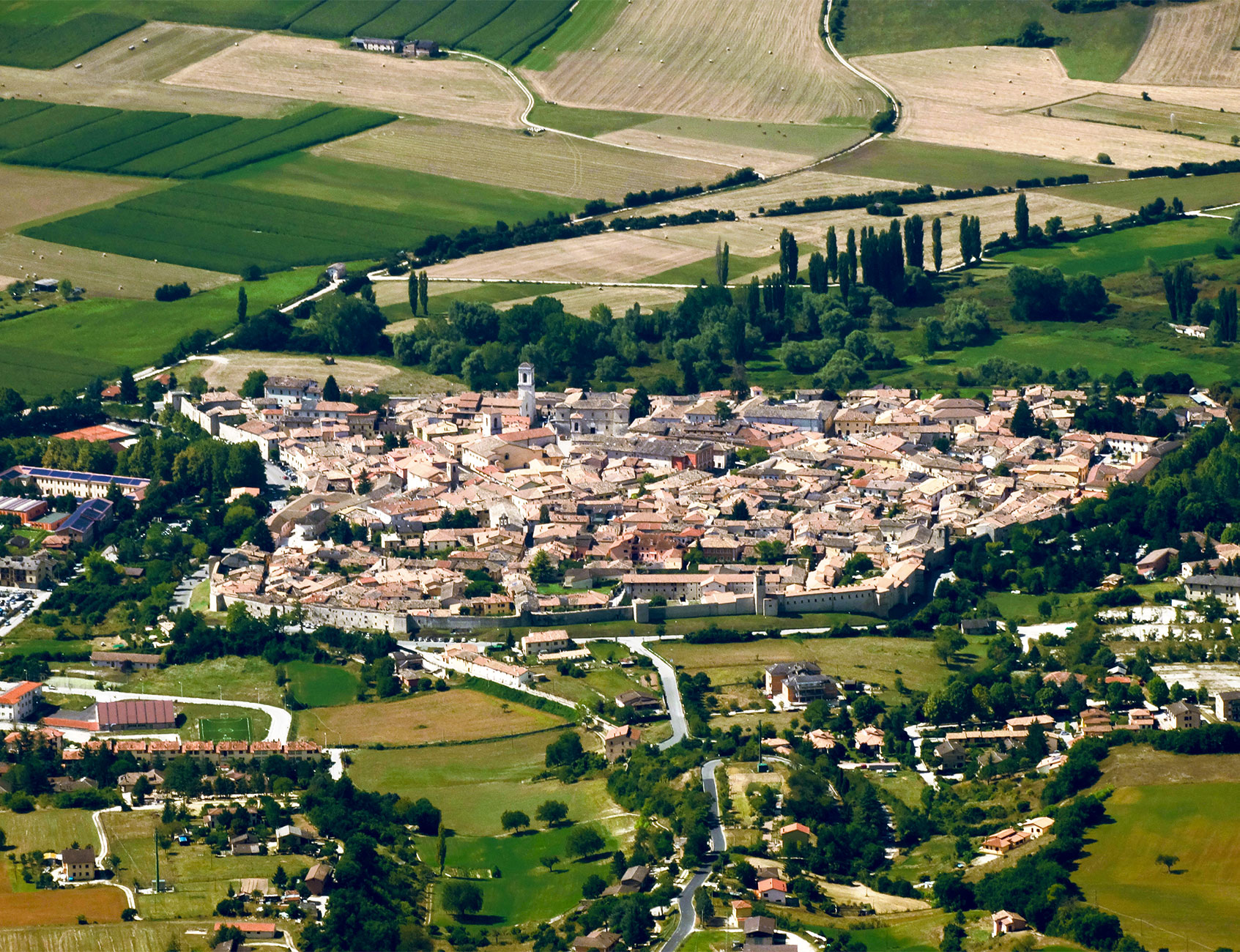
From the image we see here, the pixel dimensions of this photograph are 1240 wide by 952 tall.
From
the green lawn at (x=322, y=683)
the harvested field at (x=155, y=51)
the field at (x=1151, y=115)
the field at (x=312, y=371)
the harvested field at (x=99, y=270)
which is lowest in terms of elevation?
the green lawn at (x=322, y=683)

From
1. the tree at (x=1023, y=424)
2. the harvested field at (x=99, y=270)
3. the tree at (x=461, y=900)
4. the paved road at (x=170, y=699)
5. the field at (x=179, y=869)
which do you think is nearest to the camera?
the field at (x=179, y=869)

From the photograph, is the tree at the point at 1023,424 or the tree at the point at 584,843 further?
the tree at the point at 1023,424

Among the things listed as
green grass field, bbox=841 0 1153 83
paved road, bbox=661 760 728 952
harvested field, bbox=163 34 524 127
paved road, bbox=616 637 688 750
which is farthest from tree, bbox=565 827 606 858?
green grass field, bbox=841 0 1153 83

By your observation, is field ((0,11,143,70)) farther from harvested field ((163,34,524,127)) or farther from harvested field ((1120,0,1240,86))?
harvested field ((1120,0,1240,86))

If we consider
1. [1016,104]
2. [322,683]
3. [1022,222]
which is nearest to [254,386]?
[322,683]

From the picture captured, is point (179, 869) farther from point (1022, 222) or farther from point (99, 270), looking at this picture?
point (1022, 222)

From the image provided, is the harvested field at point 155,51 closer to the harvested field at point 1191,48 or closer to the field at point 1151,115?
the field at point 1151,115

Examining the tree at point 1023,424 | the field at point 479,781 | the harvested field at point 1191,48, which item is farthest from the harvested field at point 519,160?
the field at point 479,781
